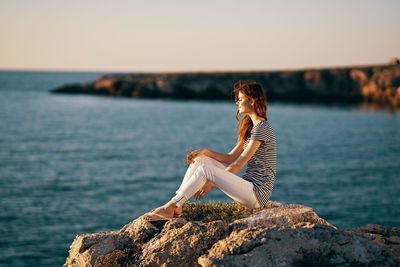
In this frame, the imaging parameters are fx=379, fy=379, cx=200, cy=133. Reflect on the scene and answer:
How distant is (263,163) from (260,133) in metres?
0.52

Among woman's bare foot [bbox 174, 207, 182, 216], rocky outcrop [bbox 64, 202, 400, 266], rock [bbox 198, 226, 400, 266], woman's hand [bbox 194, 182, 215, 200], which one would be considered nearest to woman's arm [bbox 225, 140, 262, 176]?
woman's hand [bbox 194, 182, 215, 200]

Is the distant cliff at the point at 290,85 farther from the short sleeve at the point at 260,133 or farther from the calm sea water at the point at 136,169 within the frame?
the short sleeve at the point at 260,133

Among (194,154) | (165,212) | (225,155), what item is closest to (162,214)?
(165,212)

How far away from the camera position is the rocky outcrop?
4.79 m

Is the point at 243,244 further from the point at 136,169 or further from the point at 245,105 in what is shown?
the point at 136,169

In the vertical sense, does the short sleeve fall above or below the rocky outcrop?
above

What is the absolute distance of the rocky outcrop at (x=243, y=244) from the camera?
4785 millimetres

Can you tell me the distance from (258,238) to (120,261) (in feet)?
7.31

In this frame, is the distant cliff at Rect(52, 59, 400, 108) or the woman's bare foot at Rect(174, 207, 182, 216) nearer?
the woman's bare foot at Rect(174, 207, 182, 216)

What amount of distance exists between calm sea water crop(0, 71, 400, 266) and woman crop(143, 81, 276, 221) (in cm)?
1159

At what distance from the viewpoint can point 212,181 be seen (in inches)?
242

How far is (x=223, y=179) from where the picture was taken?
19.9 feet

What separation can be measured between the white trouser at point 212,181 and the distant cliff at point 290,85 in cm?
8569

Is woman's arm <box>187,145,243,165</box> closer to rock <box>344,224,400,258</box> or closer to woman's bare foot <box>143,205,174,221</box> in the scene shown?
woman's bare foot <box>143,205,174,221</box>
